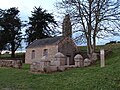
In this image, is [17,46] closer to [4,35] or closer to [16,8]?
[4,35]

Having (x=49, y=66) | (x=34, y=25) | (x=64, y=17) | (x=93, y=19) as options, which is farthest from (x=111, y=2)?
(x=34, y=25)

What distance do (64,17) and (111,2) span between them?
6374mm

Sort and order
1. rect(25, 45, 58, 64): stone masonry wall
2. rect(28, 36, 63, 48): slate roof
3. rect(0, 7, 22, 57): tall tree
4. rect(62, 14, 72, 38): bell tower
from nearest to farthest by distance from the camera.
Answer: rect(62, 14, 72, 38): bell tower < rect(25, 45, 58, 64): stone masonry wall < rect(28, 36, 63, 48): slate roof < rect(0, 7, 22, 57): tall tree

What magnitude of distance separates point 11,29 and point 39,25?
7142 mm

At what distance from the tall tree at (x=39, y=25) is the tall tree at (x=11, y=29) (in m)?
2.64

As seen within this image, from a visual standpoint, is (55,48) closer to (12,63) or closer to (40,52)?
(40,52)

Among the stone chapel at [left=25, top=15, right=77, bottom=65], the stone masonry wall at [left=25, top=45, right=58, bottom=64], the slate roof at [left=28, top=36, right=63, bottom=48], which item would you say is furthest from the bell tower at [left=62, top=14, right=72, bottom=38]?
the slate roof at [left=28, top=36, right=63, bottom=48]

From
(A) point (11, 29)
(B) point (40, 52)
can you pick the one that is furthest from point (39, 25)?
(B) point (40, 52)

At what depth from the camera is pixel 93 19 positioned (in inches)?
1437

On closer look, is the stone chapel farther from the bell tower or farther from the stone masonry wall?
the bell tower

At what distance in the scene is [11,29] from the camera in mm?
69812

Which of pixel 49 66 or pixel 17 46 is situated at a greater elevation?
pixel 17 46

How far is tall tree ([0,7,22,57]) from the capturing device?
68.7m

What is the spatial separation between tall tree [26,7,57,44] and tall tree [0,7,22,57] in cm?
264
